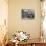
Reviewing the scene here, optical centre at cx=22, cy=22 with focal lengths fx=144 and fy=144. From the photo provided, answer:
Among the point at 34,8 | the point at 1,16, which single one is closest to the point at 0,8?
the point at 1,16

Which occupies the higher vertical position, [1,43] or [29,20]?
[29,20]

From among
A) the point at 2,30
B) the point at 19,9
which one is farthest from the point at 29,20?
the point at 2,30

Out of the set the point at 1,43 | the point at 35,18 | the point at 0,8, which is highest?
the point at 0,8

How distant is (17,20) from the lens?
411cm

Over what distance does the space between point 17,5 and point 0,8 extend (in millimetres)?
827

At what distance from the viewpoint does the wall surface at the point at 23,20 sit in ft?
13.3

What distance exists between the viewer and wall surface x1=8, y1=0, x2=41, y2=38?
4039mm

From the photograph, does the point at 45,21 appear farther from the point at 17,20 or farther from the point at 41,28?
the point at 17,20

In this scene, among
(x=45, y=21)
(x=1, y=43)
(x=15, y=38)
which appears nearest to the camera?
(x=15, y=38)

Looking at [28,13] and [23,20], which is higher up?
[28,13]

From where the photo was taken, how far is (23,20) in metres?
4.09

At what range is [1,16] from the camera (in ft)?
11.5

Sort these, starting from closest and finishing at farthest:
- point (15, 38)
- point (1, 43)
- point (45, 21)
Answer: point (15, 38) → point (1, 43) → point (45, 21)

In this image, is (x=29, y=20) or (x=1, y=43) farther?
(x=29, y=20)
